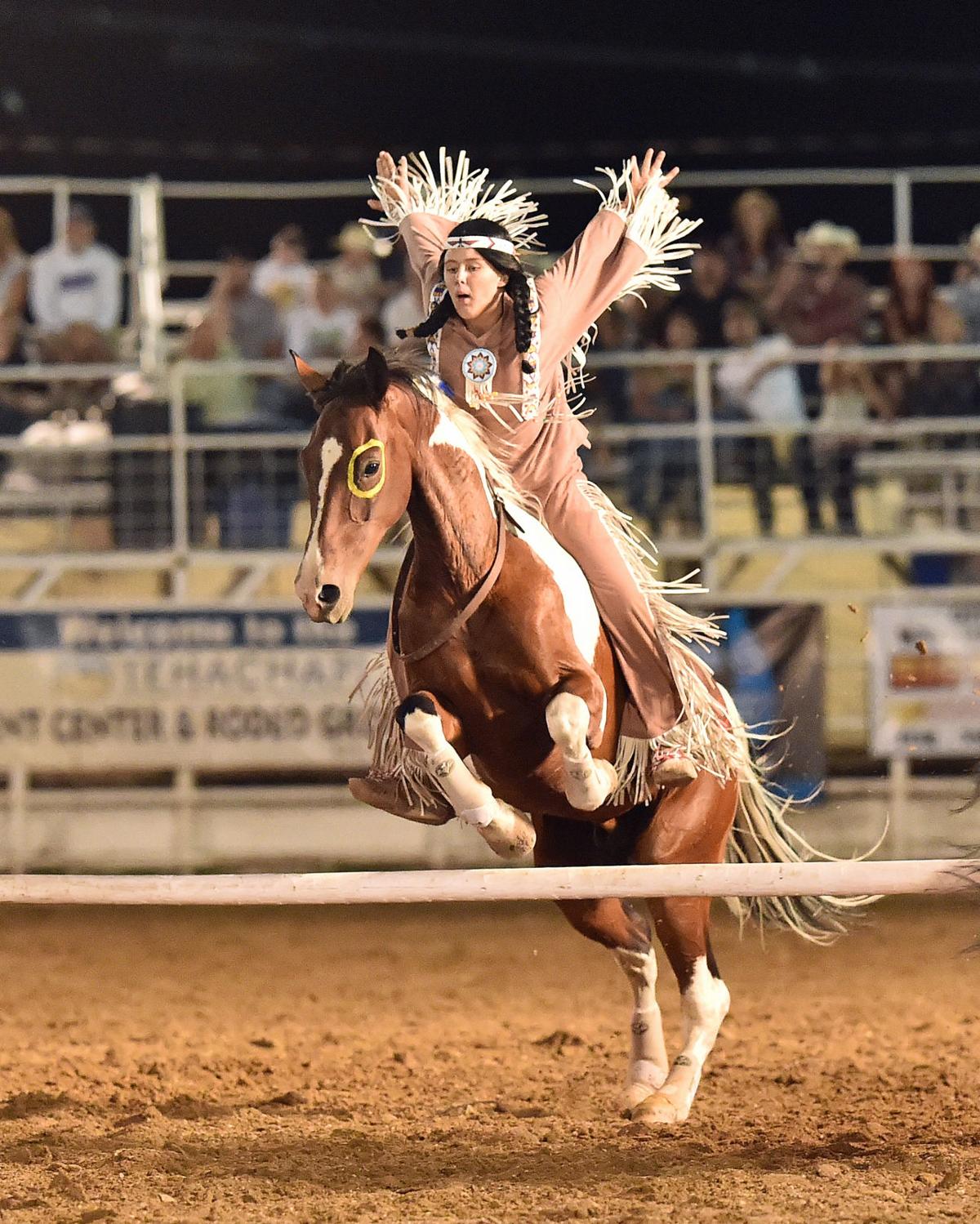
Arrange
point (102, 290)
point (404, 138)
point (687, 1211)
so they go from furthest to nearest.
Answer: point (404, 138) < point (102, 290) < point (687, 1211)

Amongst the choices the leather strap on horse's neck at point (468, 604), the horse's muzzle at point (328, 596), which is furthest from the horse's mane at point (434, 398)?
the horse's muzzle at point (328, 596)

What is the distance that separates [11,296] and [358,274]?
2.16m

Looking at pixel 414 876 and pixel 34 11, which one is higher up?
pixel 34 11

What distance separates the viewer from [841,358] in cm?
905

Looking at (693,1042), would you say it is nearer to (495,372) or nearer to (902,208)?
(495,372)

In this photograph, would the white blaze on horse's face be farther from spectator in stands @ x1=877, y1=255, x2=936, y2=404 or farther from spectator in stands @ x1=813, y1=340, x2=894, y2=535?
spectator in stands @ x1=877, y1=255, x2=936, y2=404

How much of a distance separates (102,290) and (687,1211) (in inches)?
300

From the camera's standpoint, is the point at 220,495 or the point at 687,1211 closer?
the point at 687,1211

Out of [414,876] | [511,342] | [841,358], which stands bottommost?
[414,876]

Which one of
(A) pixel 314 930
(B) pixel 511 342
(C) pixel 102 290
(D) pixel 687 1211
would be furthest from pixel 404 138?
(D) pixel 687 1211

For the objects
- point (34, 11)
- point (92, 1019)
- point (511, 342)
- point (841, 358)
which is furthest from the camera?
point (34, 11)

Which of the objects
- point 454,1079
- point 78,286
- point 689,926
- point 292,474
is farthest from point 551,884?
point 78,286

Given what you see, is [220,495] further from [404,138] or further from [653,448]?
[404,138]

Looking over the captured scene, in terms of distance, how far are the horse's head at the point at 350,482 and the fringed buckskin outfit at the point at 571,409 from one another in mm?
367
